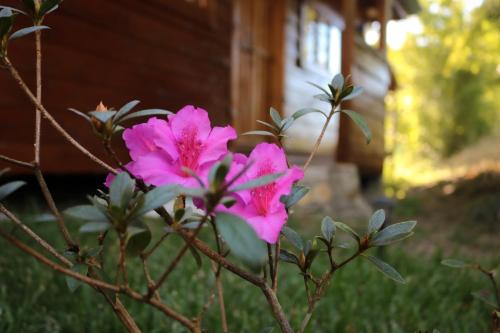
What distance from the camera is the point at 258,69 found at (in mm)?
7336

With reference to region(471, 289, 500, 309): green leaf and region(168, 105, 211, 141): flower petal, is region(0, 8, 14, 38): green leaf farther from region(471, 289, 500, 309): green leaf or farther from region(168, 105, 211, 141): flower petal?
region(471, 289, 500, 309): green leaf

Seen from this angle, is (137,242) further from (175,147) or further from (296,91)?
(296,91)

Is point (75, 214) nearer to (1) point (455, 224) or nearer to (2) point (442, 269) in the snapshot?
(2) point (442, 269)

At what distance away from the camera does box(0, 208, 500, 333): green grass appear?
1932mm

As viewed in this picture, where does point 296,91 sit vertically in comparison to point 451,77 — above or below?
above

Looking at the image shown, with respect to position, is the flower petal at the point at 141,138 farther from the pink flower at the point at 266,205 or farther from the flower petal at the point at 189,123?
the pink flower at the point at 266,205

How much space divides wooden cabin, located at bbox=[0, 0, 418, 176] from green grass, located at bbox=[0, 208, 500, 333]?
0.96 m

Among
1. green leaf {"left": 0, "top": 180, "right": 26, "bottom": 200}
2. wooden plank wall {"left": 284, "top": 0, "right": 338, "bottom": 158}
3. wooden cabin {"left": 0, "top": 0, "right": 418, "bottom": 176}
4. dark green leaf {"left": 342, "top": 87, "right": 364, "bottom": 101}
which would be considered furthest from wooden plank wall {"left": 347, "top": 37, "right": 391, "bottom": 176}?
green leaf {"left": 0, "top": 180, "right": 26, "bottom": 200}

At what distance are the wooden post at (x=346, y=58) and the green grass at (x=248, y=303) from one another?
3821 mm

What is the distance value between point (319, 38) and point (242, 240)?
833 cm

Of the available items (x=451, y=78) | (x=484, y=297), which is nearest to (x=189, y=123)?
(x=484, y=297)

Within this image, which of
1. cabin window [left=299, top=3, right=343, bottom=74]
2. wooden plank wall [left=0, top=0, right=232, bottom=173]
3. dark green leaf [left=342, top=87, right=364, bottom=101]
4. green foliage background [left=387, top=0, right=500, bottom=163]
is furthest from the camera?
green foliage background [left=387, top=0, right=500, bottom=163]

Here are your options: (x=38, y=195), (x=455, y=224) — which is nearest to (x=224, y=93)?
(x=38, y=195)

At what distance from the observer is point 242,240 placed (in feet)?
1.77
